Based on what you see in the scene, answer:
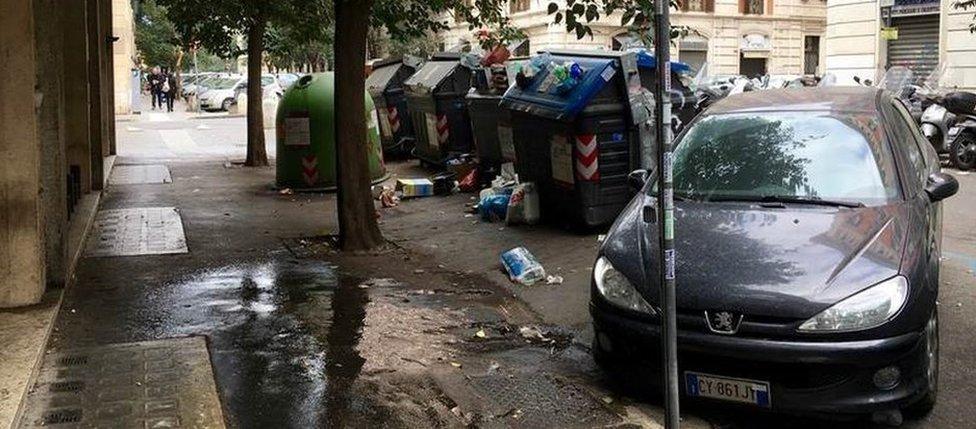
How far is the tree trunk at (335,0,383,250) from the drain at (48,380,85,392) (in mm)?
4056

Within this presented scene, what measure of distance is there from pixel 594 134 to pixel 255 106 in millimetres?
9595

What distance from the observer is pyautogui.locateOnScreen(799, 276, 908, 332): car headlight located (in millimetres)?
4242

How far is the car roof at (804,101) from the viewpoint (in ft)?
19.6

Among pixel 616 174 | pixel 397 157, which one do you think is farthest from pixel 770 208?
pixel 397 157

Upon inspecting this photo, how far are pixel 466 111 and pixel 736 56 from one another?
1244 inches

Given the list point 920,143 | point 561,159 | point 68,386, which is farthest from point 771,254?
point 561,159

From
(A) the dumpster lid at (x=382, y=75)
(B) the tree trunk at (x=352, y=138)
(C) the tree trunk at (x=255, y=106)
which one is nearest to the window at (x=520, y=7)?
(A) the dumpster lid at (x=382, y=75)

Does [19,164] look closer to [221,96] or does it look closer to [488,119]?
[488,119]

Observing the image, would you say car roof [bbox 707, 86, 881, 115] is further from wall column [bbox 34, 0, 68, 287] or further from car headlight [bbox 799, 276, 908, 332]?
wall column [bbox 34, 0, 68, 287]

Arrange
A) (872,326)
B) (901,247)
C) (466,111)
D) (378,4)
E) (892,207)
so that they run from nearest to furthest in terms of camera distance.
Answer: (872,326), (901,247), (892,207), (378,4), (466,111)

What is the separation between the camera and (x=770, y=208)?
5234 mm

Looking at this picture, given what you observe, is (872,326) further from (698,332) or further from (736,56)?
(736,56)

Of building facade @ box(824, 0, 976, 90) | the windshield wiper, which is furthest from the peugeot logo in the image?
building facade @ box(824, 0, 976, 90)

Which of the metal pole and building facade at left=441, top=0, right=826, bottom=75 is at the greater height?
building facade at left=441, top=0, right=826, bottom=75
